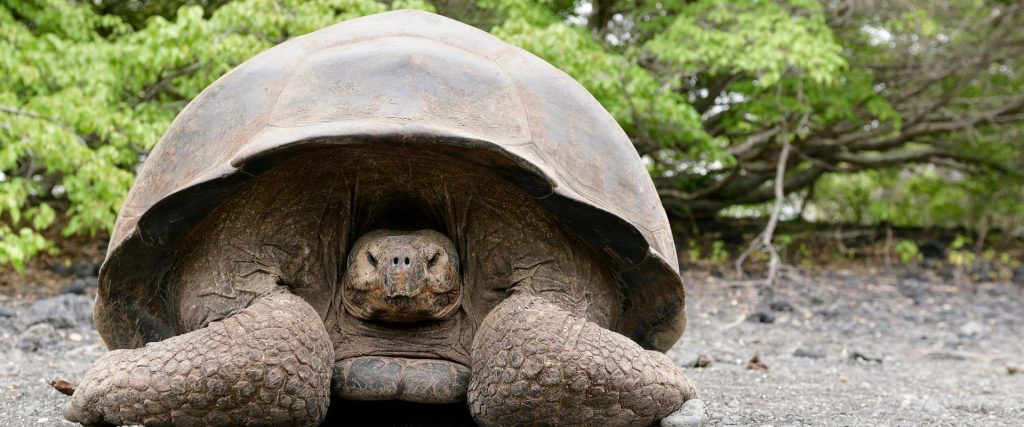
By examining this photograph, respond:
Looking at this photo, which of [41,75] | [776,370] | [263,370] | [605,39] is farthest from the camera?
[605,39]

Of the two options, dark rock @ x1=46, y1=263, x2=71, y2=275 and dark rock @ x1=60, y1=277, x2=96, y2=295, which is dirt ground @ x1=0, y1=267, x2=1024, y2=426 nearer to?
dark rock @ x1=60, y1=277, x2=96, y2=295

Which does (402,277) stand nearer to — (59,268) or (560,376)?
(560,376)

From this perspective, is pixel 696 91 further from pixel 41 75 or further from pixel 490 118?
pixel 490 118

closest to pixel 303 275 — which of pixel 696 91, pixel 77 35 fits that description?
pixel 77 35

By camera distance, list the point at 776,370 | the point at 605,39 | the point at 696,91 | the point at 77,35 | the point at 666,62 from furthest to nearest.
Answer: the point at 696,91 < the point at 605,39 < the point at 666,62 < the point at 77,35 < the point at 776,370

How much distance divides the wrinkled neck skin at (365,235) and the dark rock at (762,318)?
4.02 m

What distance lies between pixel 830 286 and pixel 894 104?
2772 millimetres

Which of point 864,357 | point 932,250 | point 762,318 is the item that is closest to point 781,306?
point 762,318

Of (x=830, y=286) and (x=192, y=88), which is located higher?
(x=192, y=88)

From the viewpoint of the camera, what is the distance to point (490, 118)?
89.7 inches

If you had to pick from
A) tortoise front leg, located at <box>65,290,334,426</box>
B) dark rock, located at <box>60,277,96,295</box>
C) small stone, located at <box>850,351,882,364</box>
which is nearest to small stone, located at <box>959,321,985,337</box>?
small stone, located at <box>850,351,882,364</box>

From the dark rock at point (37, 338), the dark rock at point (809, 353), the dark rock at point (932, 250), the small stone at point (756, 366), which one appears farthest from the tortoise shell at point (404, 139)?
the dark rock at point (932, 250)

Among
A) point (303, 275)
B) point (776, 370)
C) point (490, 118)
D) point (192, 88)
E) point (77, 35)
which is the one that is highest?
point (77, 35)

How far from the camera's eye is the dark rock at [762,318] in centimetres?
621
